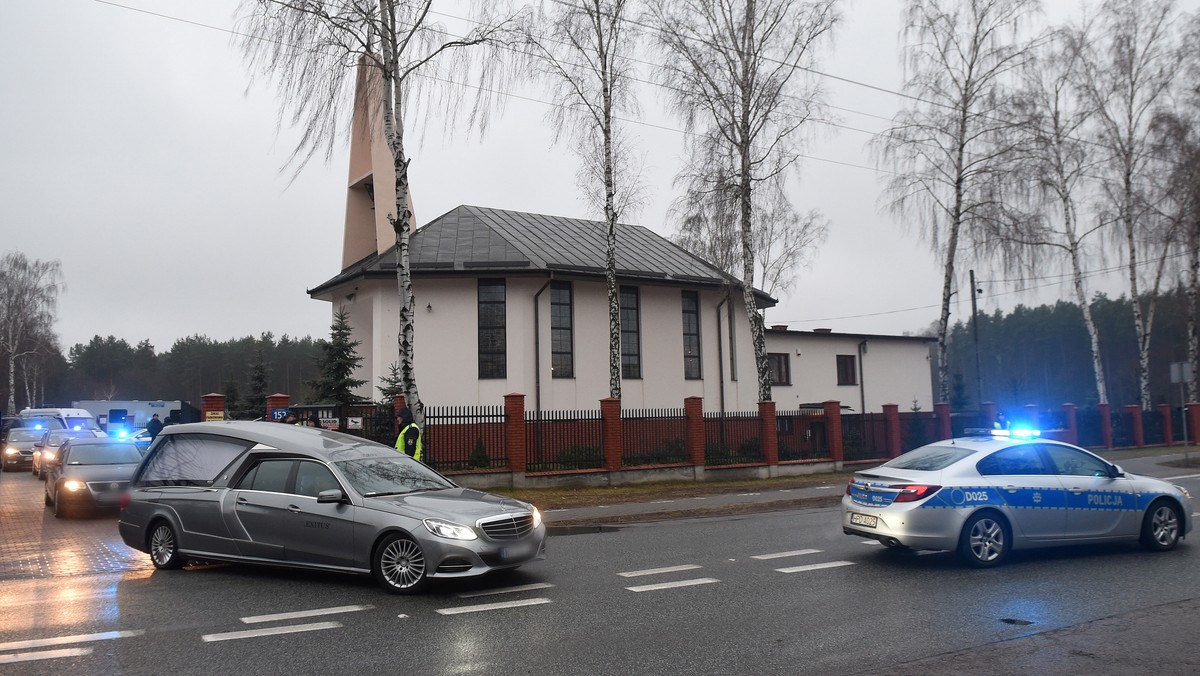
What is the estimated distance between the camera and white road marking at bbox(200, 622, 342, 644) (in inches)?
262

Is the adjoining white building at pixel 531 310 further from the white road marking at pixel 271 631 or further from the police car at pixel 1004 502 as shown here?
the white road marking at pixel 271 631

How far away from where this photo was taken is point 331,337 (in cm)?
2691

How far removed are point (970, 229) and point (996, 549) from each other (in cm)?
2433

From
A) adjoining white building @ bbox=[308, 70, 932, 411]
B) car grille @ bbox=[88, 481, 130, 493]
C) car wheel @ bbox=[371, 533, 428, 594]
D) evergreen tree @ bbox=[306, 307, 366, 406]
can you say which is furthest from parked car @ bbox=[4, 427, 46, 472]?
car wheel @ bbox=[371, 533, 428, 594]

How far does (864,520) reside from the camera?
9.86m

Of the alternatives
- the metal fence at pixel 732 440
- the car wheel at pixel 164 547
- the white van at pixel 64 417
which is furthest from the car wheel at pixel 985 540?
the white van at pixel 64 417

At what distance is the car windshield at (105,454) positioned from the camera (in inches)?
652

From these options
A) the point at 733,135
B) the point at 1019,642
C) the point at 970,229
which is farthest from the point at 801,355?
the point at 1019,642

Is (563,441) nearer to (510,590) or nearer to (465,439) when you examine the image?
(465,439)

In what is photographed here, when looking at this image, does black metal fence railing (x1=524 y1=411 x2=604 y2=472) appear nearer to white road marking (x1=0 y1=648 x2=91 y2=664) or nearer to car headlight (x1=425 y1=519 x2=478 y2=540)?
car headlight (x1=425 y1=519 x2=478 y2=540)

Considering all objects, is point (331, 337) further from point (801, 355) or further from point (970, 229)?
point (970, 229)

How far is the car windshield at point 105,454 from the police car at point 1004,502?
1414 centimetres

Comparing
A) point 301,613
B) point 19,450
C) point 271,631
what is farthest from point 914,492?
point 19,450

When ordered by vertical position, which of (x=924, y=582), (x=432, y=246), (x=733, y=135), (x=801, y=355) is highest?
(x=733, y=135)
